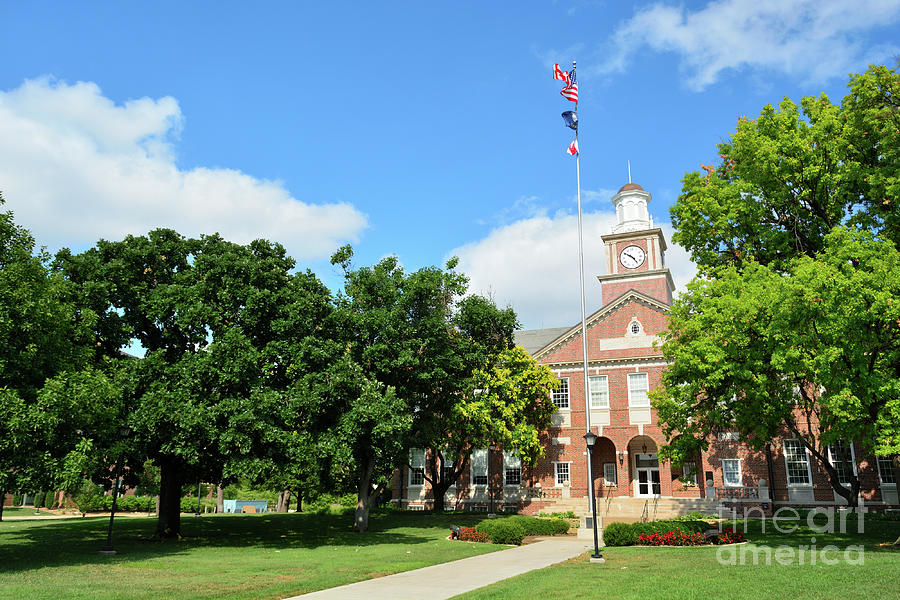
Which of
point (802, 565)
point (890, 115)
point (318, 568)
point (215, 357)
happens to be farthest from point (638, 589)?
point (890, 115)

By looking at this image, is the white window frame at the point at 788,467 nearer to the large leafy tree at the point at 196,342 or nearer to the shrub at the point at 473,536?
the shrub at the point at 473,536

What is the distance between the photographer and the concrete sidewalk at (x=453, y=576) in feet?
38.7

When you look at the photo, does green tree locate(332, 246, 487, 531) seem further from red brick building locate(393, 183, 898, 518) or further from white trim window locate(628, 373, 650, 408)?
white trim window locate(628, 373, 650, 408)

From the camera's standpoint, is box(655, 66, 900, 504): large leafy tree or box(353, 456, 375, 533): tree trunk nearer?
box(655, 66, 900, 504): large leafy tree

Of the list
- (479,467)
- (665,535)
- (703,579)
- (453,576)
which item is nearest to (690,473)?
(665,535)

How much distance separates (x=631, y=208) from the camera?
48000 mm

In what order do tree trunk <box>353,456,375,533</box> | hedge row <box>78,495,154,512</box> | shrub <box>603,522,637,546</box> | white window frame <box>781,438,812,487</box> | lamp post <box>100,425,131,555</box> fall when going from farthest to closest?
hedge row <box>78,495,154,512</box> → white window frame <box>781,438,812,487</box> → tree trunk <box>353,456,375,533</box> → shrub <box>603,522,637,546</box> → lamp post <box>100,425,131,555</box>

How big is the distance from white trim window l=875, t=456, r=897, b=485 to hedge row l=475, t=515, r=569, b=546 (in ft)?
66.7

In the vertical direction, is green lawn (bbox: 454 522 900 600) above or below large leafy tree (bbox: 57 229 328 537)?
below

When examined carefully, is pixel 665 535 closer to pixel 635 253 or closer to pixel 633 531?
pixel 633 531

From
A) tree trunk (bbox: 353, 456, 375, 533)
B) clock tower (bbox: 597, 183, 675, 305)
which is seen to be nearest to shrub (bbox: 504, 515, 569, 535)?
tree trunk (bbox: 353, 456, 375, 533)

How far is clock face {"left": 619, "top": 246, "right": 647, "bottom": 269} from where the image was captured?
4628 centimetres

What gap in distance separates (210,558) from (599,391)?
28.7 metres

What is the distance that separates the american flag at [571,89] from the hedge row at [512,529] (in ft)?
65.3
